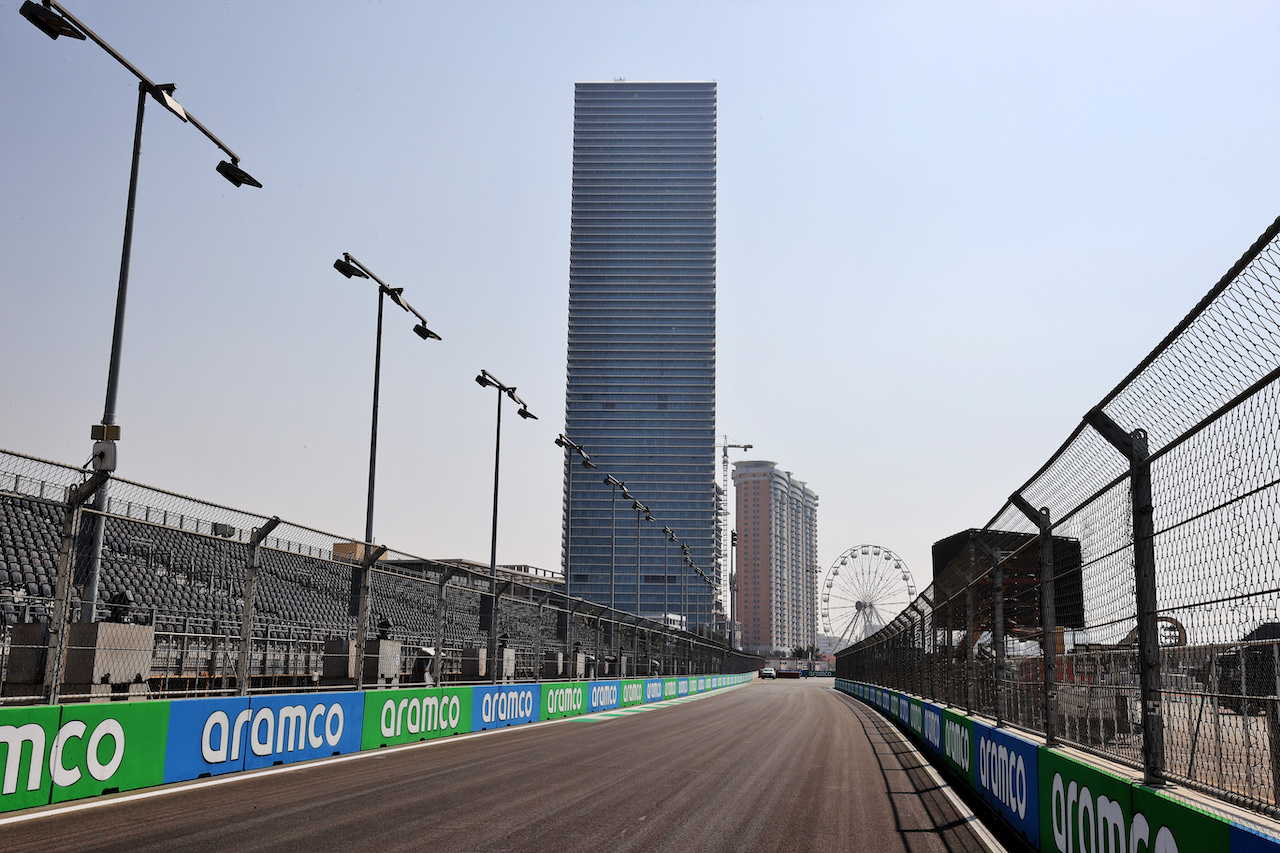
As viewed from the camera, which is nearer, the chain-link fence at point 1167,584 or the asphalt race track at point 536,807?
the chain-link fence at point 1167,584

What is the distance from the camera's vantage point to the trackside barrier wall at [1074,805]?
411 centimetres

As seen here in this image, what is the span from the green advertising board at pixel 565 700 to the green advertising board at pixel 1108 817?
1597cm

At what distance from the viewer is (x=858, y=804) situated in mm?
9688

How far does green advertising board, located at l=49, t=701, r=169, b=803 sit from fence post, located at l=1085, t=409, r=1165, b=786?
8110 mm

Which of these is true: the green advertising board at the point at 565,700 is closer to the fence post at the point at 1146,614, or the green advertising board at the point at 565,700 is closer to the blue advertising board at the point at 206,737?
the blue advertising board at the point at 206,737

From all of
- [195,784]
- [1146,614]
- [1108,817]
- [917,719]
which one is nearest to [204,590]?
[195,784]

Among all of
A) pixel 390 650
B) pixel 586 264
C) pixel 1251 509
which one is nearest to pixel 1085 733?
pixel 1251 509

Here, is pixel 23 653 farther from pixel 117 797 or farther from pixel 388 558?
pixel 388 558

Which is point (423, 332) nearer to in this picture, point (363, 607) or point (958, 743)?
point (363, 607)

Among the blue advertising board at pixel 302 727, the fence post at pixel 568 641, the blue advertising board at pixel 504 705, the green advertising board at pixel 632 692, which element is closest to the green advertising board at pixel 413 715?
the blue advertising board at pixel 302 727

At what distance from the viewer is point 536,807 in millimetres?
8906

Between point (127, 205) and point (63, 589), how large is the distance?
5.93 metres

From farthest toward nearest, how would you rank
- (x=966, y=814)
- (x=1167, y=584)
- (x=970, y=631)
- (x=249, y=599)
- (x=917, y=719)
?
1. (x=917, y=719)
2. (x=970, y=631)
3. (x=249, y=599)
4. (x=966, y=814)
5. (x=1167, y=584)

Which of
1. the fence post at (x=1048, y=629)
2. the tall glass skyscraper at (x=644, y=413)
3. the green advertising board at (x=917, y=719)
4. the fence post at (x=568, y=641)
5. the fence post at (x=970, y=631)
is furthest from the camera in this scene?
the tall glass skyscraper at (x=644, y=413)
